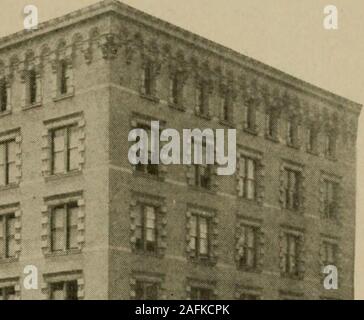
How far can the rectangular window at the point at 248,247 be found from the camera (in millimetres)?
47375

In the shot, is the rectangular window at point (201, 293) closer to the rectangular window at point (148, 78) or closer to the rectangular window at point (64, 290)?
the rectangular window at point (64, 290)

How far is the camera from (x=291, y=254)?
50.7 m

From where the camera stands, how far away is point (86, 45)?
42125 millimetres

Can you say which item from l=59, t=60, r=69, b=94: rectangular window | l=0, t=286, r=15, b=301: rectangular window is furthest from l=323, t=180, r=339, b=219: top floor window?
l=0, t=286, r=15, b=301: rectangular window

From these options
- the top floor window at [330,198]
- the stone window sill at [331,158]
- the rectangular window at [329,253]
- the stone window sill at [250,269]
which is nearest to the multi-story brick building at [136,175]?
the stone window sill at [250,269]

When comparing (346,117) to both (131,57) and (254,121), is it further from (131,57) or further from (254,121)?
(131,57)

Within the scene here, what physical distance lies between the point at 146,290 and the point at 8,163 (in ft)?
29.7

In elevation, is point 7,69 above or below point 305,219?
above

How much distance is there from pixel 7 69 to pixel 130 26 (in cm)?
704

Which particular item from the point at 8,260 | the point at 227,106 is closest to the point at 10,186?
the point at 8,260

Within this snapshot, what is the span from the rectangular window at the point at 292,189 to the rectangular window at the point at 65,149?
13.3 m

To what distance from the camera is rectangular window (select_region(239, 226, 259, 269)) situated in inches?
1865

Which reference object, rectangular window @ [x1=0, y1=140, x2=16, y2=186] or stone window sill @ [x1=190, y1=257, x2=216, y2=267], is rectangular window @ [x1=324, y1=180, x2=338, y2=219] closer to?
stone window sill @ [x1=190, y1=257, x2=216, y2=267]
